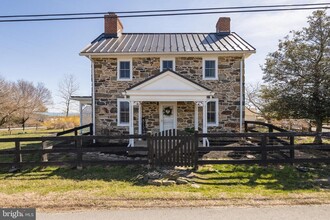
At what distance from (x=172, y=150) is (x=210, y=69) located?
750 centimetres

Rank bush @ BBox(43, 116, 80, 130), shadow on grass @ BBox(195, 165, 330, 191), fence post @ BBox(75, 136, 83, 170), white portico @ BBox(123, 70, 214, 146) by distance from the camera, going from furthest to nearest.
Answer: bush @ BBox(43, 116, 80, 130) < white portico @ BBox(123, 70, 214, 146) < fence post @ BBox(75, 136, 83, 170) < shadow on grass @ BBox(195, 165, 330, 191)

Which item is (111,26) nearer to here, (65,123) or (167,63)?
(167,63)

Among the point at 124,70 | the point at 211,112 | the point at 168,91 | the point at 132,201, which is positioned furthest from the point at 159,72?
the point at 132,201

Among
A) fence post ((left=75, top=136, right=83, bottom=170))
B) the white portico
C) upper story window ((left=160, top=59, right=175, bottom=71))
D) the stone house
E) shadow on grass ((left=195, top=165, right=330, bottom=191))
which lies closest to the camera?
shadow on grass ((left=195, top=165, right=330, bottom=191))

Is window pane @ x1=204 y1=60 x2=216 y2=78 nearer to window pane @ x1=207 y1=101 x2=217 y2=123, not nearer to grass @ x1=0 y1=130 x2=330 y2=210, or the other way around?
window pane @ x1=207 y1=101 x2=217 y2=123

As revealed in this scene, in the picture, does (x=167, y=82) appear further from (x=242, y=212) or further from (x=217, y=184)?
(x=242, y=212)

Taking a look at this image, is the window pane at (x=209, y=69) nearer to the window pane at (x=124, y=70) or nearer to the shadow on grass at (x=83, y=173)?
the window pane at (x=124, y=70)

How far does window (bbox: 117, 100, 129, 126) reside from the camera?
513 inches

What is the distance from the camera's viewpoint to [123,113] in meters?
13.1

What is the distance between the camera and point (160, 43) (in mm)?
14203

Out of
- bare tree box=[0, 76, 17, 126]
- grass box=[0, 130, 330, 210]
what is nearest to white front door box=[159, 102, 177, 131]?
grass box=[0, 130, 330, 210]

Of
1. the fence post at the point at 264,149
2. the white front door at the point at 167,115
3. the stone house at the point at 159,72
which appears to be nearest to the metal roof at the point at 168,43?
the stone house at the point at 159,72

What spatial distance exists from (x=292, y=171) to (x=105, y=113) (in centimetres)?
997

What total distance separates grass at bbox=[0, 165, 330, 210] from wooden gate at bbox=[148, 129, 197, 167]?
0.52m
